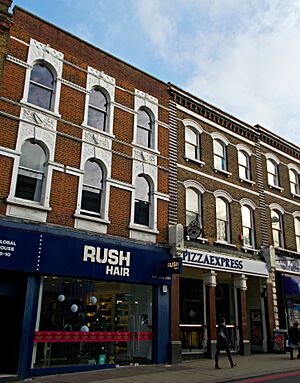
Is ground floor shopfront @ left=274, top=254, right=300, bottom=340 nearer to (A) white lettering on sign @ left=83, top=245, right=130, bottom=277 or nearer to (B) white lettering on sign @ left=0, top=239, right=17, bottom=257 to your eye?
(A) white lettering on sign @ left=83, top=245, right=130, bottom=277

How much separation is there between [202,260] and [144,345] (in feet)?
13.5

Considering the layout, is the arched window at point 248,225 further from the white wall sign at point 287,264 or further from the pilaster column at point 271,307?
the white wall sign at point 287,264

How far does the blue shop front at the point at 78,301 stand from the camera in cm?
1088

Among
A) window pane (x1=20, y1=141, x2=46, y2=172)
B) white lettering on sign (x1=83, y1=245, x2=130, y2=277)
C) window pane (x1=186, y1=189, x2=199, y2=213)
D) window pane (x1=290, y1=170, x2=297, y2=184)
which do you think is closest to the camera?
window pane (x1=20, y1=141, x2=46, y2=172)

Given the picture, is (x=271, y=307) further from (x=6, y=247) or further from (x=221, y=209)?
(x=6, y=247)

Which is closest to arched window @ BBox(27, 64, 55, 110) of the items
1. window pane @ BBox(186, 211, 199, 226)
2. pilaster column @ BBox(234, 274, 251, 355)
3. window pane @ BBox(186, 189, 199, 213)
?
window pane @ BBox(186, 189, 199, 213)

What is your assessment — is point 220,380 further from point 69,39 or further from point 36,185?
point 69,39

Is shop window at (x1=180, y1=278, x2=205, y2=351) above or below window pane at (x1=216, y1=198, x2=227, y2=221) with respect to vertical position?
below

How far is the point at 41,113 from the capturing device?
12859 mm

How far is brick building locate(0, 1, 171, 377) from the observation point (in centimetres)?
1120

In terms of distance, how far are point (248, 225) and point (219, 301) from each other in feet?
13.2

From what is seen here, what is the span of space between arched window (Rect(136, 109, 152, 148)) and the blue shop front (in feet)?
14.6

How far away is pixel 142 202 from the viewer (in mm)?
15078

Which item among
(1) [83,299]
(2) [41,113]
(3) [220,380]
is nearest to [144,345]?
(1) [83,299]
